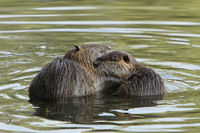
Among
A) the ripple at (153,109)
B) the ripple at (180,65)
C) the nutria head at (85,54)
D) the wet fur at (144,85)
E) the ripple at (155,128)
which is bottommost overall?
the ripple at (155,128)

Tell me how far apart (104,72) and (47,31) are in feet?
20.4

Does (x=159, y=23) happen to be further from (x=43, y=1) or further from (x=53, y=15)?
(x=43, y=1)

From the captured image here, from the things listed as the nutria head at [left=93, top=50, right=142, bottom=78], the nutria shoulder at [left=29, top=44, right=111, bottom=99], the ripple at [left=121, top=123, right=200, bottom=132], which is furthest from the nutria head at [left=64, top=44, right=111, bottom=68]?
the ripple at [left=121, top=123, right=200, bottom=132]

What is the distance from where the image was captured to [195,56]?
961cm

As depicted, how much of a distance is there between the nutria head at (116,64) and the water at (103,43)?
626 millimetres

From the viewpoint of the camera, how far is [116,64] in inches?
281

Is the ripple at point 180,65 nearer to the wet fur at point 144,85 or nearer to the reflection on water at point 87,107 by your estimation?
the wet fur at point 144,85

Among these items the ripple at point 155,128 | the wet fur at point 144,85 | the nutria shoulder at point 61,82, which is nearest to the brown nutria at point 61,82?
the nutria shoulder at point 61,82

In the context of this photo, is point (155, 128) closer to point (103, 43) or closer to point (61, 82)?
point (61, 82)

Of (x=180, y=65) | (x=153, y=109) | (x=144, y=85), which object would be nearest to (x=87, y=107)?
(x=153, y=109)

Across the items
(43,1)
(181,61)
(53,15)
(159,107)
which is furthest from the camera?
(43,1)

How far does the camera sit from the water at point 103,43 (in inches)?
208

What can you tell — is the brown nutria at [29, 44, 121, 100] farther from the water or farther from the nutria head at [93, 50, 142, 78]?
the nutria head at [93, 50, 142, 78]

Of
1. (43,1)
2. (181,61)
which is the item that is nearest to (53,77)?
(181,61)
